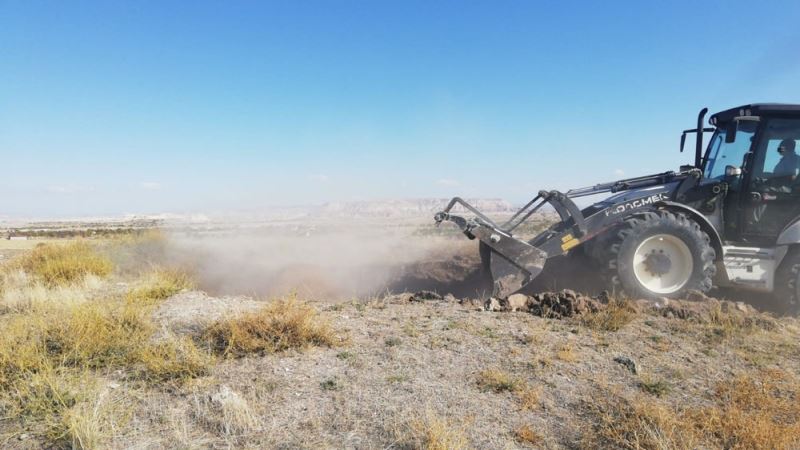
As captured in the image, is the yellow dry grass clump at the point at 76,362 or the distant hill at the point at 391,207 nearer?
the yellow dry grass clump at the point at 76,362

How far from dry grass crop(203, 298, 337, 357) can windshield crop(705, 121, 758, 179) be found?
7.75 metres

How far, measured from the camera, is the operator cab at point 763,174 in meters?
7.86

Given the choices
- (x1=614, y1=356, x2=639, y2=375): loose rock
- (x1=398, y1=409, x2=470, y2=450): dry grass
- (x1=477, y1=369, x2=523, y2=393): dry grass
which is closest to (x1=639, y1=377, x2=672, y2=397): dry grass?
(x1=614, y1=356, x2=639, y2=375): loose rock

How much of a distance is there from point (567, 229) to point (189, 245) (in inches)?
642

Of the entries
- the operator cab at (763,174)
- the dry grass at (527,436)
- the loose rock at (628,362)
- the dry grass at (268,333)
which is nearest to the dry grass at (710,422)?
the dry grass at (527,436)

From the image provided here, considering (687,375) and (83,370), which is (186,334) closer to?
(83,370)

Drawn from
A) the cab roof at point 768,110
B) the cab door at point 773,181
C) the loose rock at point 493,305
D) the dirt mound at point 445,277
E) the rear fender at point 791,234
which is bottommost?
the dirt mound at point 445,277

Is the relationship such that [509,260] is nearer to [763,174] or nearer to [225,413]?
[763,174]

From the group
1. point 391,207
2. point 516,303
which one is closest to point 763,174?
point 516,303

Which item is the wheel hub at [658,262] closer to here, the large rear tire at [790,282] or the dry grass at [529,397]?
the large rear tire at [790,282]

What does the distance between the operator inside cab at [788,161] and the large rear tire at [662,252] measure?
1778 mm

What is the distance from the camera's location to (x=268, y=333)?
5.39 metres

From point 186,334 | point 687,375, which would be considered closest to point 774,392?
point 687,375

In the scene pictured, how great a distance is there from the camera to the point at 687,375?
4883 mm
